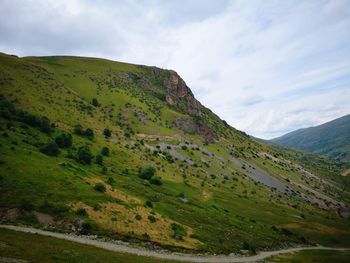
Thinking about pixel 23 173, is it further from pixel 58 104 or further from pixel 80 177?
pixel 58 104

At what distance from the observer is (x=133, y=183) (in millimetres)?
89312

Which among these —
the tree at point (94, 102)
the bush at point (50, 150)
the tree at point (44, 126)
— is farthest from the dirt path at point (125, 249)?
the tree at point (94, 102)

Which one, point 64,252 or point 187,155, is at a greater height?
point 187,155

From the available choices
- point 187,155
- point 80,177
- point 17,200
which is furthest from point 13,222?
point 187,155

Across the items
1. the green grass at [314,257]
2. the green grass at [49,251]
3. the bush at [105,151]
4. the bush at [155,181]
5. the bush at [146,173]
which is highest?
the bush at [105,151]

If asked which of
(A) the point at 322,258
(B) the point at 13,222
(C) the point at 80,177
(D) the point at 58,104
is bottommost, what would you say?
(A) the point at 322,258

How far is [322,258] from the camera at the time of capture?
70.6 m

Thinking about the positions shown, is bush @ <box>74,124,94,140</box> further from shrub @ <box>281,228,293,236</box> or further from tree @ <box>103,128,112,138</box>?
shrub @ <box>281,228,293,236</box>

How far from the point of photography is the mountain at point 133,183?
5400 cm

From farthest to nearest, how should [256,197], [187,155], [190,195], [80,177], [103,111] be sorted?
[103,111], [187,155], [256,197], [190,195], [80,177]

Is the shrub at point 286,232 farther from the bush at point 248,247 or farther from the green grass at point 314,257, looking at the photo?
the bush at point 248,247

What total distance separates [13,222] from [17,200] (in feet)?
23.1

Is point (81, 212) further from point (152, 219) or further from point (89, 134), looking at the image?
point (89, 134)

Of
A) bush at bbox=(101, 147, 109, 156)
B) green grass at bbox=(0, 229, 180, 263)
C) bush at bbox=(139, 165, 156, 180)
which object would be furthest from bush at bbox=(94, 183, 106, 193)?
bush at bbox=(101, 147, 109, 156)
